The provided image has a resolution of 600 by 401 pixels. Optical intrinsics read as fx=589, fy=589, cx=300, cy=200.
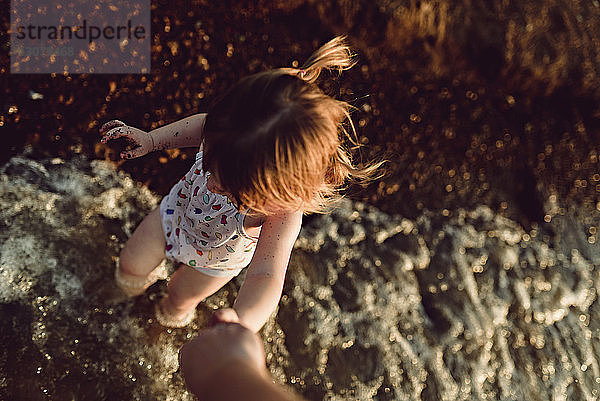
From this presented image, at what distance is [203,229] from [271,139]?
0.61 m

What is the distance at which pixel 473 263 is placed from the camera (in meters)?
3.26

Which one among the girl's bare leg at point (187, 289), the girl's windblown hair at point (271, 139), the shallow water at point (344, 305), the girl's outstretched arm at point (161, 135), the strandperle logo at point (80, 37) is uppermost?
the girl's windblown hair at point (271, 139)

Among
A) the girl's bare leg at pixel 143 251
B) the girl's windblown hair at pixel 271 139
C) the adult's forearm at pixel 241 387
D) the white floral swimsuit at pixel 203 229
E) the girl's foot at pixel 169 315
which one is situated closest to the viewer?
the adult's forearm at pixel 241 387

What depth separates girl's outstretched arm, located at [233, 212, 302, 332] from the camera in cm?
157

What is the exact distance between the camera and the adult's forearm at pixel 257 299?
→ 156 centimetres

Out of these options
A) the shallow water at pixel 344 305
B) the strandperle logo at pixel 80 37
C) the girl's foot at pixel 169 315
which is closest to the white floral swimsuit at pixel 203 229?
the girl's foot at pixel 169 315

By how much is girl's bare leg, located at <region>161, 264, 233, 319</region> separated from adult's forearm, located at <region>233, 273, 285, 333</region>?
1.77ft

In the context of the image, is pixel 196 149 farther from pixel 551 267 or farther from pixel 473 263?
pixel 551 267

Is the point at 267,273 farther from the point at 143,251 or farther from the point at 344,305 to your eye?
the point at 344,305

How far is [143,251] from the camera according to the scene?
2225mm

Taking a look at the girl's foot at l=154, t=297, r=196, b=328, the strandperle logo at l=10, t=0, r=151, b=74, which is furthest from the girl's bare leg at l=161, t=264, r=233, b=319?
the strandperle logo at l=10, t=0, r=151, b=74

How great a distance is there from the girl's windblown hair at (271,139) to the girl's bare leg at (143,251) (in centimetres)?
69

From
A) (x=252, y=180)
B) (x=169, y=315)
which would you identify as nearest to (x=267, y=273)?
(x=252, y=180)

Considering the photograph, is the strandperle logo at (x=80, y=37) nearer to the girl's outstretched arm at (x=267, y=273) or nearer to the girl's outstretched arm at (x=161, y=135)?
the girl's outstretched arm at (x=161, y=135)
